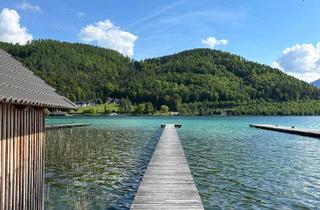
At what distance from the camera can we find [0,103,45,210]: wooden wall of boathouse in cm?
656

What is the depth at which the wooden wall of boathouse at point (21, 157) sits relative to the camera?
6.56 meters

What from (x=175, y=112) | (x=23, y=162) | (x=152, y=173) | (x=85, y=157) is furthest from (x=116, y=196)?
(x=175, y=112)


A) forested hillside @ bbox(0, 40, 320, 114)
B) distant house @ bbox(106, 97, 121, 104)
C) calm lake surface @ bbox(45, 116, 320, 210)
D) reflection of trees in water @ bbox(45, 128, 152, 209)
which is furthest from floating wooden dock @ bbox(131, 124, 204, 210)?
distant house @ bbox(106, 97, 121, 104)

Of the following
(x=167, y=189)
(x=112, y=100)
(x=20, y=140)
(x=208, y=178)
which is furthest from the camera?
(x=112, y=100)

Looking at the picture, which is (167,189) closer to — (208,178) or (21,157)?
(208,178)

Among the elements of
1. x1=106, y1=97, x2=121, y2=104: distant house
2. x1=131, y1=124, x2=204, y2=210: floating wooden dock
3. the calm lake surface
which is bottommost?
the calm lake surface

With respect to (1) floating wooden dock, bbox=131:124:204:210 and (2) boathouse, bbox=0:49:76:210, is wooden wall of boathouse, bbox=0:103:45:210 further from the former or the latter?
(1) floating wooden dock, bbox=131:124:204:210

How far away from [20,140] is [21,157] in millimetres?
351

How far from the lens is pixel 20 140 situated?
7.61 meters

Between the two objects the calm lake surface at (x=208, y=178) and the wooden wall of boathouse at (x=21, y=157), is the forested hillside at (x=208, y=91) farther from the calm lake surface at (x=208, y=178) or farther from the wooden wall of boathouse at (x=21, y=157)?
the wooden wall of boathouse at (x=21, y=157)

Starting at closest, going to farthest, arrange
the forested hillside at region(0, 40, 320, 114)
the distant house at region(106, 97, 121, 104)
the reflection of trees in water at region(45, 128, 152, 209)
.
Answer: the reflection of trees in water at region(45, 128, 152, 209)
the forested hillside at region(0, 40, 320, 114)
the distant house at region(106, 97, 121, 104)

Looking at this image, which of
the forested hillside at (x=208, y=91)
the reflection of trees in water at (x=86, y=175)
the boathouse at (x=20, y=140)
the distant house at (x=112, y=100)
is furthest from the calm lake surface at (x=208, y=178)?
the distant house at (x=112, y=100)

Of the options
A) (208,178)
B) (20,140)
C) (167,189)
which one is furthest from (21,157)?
(208,178)

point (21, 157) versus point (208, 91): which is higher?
point (208, 91)
